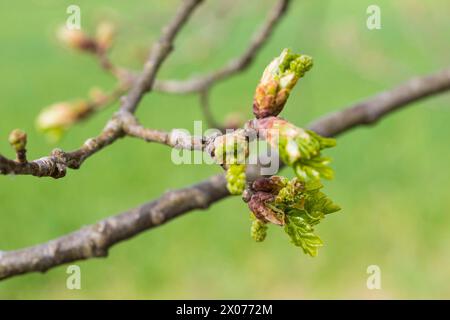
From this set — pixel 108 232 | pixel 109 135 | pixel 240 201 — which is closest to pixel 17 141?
pixel 109 135

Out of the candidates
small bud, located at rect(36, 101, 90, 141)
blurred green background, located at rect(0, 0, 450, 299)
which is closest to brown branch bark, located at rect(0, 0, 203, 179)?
small bud, located at rect(36, 101, 90, 141)

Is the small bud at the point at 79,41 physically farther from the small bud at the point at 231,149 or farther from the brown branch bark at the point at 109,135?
the small bud at the point at 231,149

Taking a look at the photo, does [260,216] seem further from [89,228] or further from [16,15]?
[16,15]

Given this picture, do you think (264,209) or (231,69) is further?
(231,69)

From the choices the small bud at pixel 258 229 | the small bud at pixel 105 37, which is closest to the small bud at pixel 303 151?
the small bud at pixel 258 229

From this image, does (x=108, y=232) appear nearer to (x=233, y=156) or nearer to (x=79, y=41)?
(x=233, y=156)
